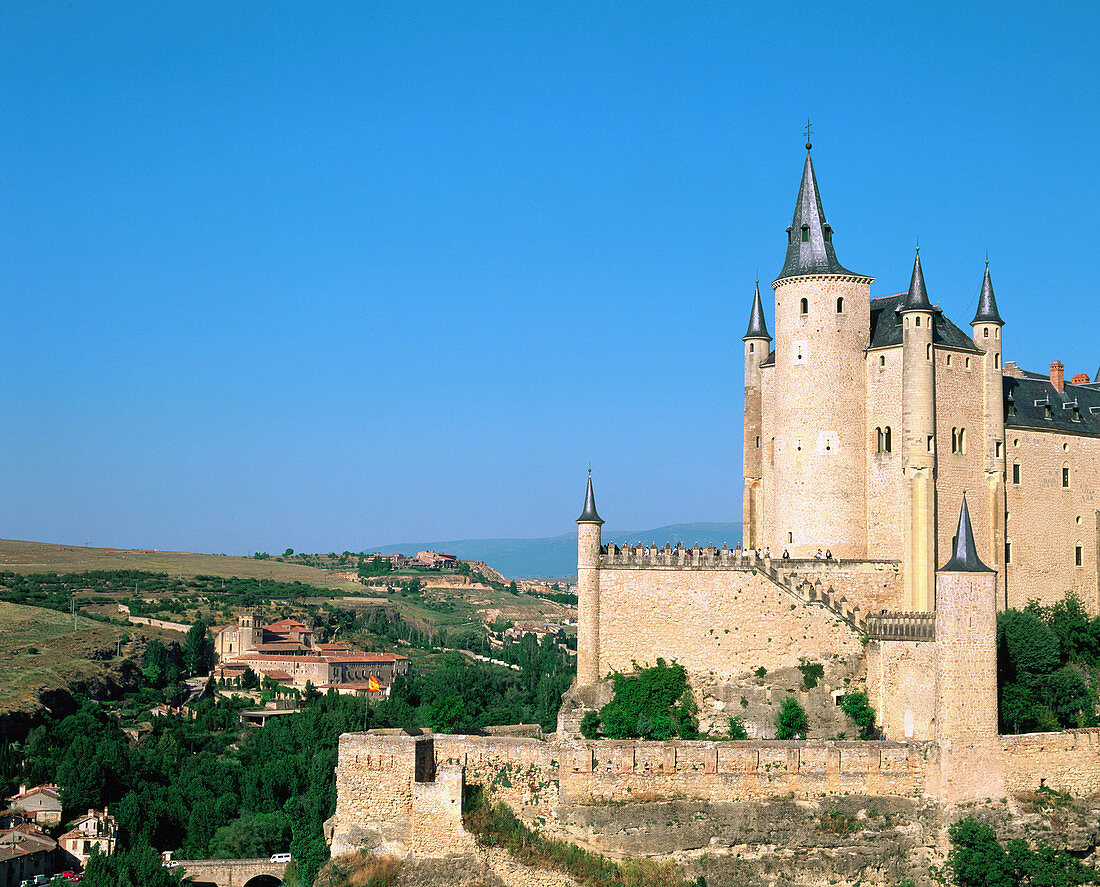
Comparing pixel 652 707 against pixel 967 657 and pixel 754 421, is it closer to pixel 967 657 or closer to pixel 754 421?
pixel 967 657

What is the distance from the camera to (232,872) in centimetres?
6384

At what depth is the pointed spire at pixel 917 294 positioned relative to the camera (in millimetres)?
45250

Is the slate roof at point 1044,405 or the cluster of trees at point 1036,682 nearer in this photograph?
the cluster of trees at point 1036,682

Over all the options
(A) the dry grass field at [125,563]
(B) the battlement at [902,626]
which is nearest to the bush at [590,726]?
(B) the battlement at [902,626]

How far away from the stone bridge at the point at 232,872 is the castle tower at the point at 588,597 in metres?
27.2

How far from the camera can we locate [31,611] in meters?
110

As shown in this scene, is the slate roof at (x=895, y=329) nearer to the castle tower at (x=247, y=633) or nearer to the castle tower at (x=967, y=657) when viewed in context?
the castle tower at (x=967, y=657)

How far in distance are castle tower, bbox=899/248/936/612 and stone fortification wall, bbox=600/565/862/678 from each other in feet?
13.5

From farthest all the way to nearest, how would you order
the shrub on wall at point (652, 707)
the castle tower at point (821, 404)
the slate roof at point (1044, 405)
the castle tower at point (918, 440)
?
the slate roof at point (1044, 405) < the castle tower at point (821, 404) < the castle tower at point (918, 440) < the shrub on wall at point (652, 707)

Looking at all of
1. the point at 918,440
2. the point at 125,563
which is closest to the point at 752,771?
the point at 918,440

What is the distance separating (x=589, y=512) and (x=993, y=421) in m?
15.2

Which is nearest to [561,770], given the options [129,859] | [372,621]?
[129,859]

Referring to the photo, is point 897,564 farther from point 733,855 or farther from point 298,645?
point 298,645

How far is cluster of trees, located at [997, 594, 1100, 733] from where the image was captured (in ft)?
134
